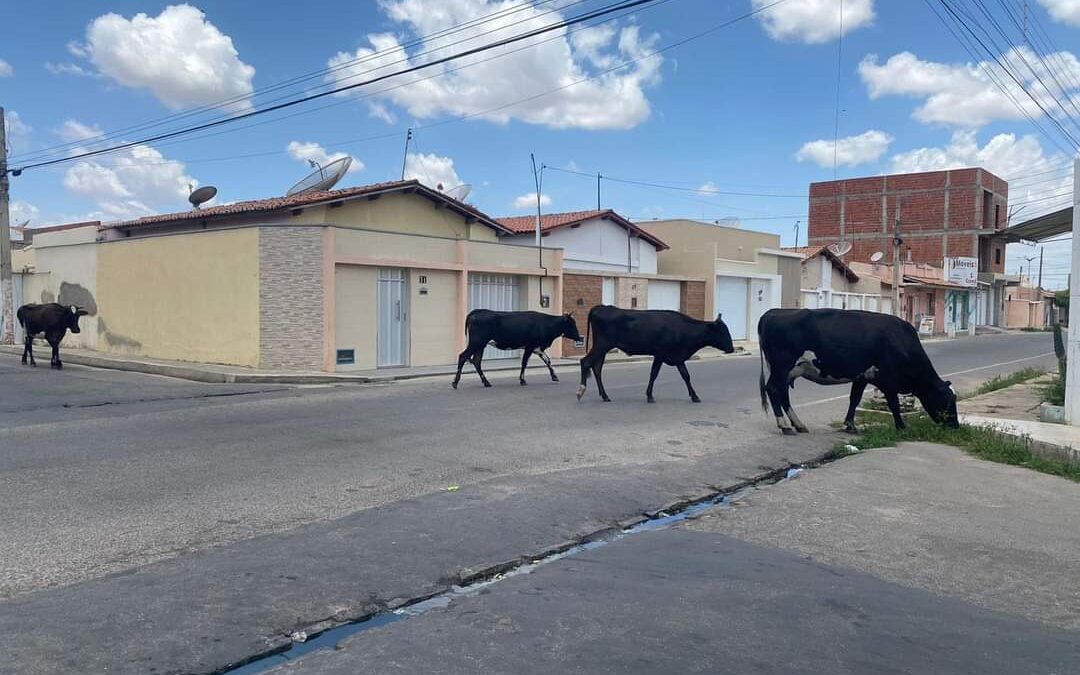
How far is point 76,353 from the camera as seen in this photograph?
2117 centimetres

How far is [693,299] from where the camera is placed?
104 feet

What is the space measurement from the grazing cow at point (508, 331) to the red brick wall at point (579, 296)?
8.37 metres

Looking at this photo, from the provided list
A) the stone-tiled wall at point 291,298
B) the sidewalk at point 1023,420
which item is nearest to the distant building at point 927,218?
the sidewalk at point 1023,420

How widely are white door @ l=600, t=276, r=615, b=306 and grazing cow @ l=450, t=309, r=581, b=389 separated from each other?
34.3 ft

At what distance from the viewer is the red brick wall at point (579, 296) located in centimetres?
2512

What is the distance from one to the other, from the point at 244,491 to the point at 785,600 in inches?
175

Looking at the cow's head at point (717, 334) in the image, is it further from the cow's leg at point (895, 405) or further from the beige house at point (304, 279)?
the beige house at point (304, 279)

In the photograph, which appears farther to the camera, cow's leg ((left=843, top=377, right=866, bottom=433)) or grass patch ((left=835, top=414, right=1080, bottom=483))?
cow's leg ((left=843, top=377, right=866, bottom=433))

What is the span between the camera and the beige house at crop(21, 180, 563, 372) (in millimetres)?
17672

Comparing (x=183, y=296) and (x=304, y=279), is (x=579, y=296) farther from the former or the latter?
(x=183, y=296)

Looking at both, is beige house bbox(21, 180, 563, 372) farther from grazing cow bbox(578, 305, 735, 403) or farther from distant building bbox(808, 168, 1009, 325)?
distant building bbox(808, 168, 1009, 325)

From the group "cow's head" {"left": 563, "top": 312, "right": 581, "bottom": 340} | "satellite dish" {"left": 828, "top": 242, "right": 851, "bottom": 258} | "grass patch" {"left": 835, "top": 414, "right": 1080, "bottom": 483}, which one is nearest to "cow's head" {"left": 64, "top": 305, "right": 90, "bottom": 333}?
"cow's head" {"left": 563, "top": 312, "right": 581, "bottom": 340}

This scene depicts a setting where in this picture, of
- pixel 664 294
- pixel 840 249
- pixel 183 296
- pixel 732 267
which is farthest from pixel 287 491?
pixel 840 249

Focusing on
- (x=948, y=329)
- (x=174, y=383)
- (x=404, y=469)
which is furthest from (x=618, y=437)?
(x=948, y=329)
